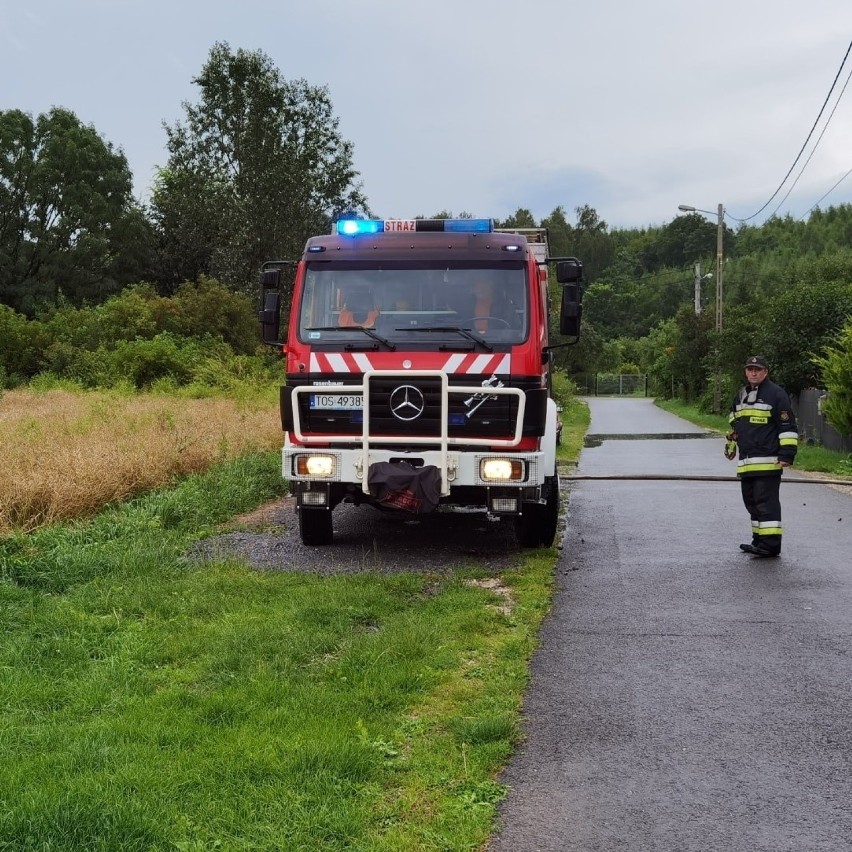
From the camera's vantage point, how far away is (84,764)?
11.5ft

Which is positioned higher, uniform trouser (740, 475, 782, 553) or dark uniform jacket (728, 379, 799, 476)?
dark uniform jacket (728, 379, 799, 476)

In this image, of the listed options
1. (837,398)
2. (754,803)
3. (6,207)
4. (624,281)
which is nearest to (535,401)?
(754,803)

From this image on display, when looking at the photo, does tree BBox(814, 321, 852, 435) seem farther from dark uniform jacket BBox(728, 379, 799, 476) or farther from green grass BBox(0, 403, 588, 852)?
green grass BBox(0, 403, 588, 852)

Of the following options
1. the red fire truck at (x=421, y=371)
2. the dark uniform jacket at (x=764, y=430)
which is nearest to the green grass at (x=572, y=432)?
the dark uniform jacket at (x=764, y=430)

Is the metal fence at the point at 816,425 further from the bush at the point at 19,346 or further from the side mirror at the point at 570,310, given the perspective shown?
the bush at the point at 19,346

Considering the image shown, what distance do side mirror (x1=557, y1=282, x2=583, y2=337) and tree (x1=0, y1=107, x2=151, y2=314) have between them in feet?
143

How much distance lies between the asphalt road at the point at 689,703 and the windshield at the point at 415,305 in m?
2.19

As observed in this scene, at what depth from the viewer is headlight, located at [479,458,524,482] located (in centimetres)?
Answer: 731

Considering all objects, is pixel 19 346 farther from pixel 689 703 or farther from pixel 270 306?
pixel 689 703

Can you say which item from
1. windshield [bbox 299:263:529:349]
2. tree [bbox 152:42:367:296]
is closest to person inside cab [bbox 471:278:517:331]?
windshield [bbox 299:263:529:349]

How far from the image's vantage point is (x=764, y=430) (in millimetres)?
8078

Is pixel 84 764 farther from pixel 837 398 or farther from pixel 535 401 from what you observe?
pixel 837 398

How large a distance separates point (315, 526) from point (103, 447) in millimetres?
3754

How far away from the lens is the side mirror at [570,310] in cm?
786
